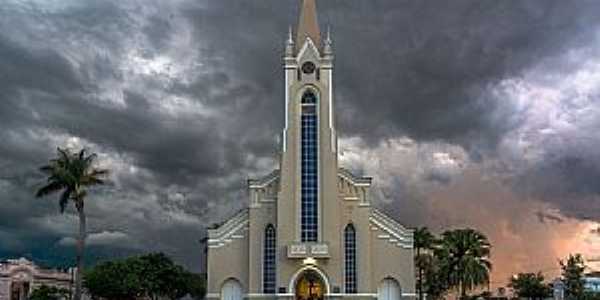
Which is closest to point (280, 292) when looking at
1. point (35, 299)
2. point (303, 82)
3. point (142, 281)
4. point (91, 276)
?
point (303, 82)

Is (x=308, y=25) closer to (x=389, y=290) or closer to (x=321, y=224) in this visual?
(x=321, y=224)

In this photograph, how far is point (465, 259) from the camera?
66.1 meters

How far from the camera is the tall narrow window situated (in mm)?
57594

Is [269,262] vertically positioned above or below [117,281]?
above

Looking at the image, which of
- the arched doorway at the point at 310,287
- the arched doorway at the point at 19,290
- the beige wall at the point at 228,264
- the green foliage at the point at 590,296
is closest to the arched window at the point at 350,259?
the arched doorway at the point at 310,287

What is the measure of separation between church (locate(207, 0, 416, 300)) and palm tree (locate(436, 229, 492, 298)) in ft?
30.7

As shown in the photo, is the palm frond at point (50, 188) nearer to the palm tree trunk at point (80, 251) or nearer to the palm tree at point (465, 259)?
the palm tree trunk at point (80, 251)

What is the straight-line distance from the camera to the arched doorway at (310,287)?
5681 cm

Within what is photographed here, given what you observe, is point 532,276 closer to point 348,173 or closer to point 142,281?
point 348,173

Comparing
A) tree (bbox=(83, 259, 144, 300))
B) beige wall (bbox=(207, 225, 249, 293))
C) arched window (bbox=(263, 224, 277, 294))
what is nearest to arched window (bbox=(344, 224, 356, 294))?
arched window (bbox=(263, 224, 277, 294))

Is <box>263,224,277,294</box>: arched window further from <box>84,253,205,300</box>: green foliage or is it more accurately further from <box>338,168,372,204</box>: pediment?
<box>84,253,205,300</box>: green foliage

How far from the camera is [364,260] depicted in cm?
5738

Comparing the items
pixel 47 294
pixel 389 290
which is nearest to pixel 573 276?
pixel 389 290

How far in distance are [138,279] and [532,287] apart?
Result: 41.8 m
